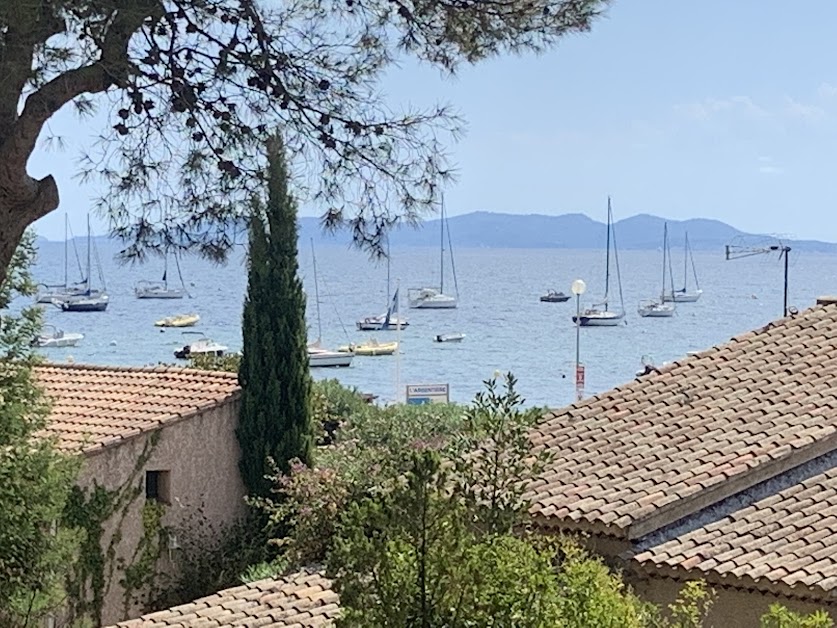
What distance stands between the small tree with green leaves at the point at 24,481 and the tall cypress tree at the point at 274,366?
8.58 metres

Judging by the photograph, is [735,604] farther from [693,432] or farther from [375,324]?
[375,324]

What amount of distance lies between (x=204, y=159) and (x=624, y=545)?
6960 mm

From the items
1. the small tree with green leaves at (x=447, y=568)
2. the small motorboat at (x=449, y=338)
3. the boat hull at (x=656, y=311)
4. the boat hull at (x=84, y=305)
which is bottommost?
the small motorboat at (x=449, y=338)

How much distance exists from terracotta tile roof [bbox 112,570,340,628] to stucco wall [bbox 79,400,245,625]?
3376 millimetres

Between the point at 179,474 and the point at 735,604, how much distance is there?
9564 mm

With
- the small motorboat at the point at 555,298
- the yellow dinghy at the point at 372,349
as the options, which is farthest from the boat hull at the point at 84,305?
the small motorboat at the point at 555,298

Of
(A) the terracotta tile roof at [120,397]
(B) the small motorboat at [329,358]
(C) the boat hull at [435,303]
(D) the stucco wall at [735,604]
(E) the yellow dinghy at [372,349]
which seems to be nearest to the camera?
(D) the stucco wall at [735,604]

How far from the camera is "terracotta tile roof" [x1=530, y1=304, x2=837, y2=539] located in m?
12.2

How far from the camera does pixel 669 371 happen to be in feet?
50.8

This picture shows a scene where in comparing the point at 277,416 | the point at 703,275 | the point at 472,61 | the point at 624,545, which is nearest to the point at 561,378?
the point at 277,416

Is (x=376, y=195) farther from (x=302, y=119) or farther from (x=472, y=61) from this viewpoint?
(x=472, y=61)

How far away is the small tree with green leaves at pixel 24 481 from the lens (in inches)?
384

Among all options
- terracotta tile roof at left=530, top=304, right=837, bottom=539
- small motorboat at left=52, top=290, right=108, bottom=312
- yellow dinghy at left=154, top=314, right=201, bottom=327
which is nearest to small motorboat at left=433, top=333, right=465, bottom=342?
yellow dinghy at left=154, top=314, right=201, bottom=327

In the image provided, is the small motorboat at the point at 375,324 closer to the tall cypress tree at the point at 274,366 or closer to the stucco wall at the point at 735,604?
the tall cypress tree at the point at 274,366
